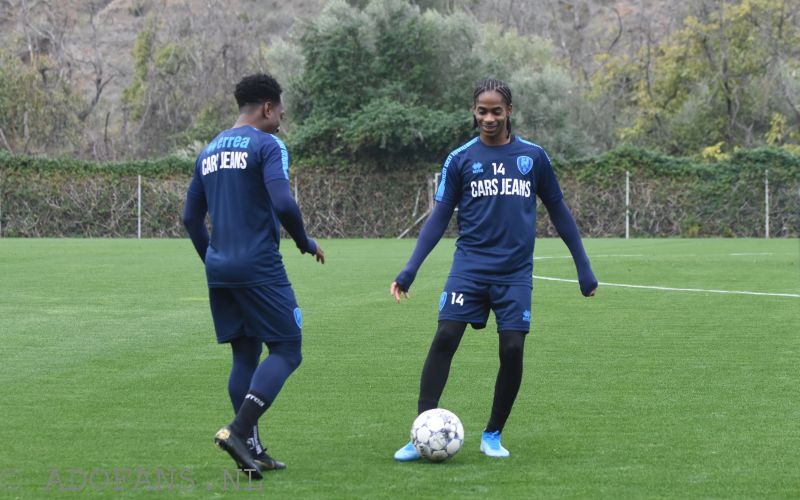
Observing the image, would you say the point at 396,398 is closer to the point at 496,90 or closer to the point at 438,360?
the point at 438,360

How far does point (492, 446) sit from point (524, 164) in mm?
1499

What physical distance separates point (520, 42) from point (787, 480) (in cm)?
5159

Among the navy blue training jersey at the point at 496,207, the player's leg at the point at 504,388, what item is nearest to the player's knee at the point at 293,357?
the navy blue training jersey at the point at 496,207

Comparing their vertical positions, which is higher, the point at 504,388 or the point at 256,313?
the point at 256,313

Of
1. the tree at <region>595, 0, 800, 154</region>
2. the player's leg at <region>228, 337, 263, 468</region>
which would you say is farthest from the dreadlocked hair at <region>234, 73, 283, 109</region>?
the tree at <region>595, 0, 800, 154</region>

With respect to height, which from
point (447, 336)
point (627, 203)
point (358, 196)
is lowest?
point (447, 336)

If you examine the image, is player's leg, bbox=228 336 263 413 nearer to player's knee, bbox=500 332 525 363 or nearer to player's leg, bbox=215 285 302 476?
player's leg, bbox=215 285 302 476

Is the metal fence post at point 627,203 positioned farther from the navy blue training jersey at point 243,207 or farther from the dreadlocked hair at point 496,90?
the navy blue training jersey at point 243,207

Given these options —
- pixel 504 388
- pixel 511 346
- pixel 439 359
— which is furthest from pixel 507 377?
pixel 439 359

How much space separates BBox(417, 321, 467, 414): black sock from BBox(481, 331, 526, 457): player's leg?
0.87ft

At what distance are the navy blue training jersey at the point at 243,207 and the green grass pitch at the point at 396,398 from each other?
3.19 ft

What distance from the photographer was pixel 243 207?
6.00 meters

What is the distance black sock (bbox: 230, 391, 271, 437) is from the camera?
5.81 meters

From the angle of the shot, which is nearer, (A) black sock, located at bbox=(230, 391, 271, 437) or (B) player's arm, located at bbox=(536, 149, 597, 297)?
(A) black sock, located at bbox=(230, 391, 271, 437)
